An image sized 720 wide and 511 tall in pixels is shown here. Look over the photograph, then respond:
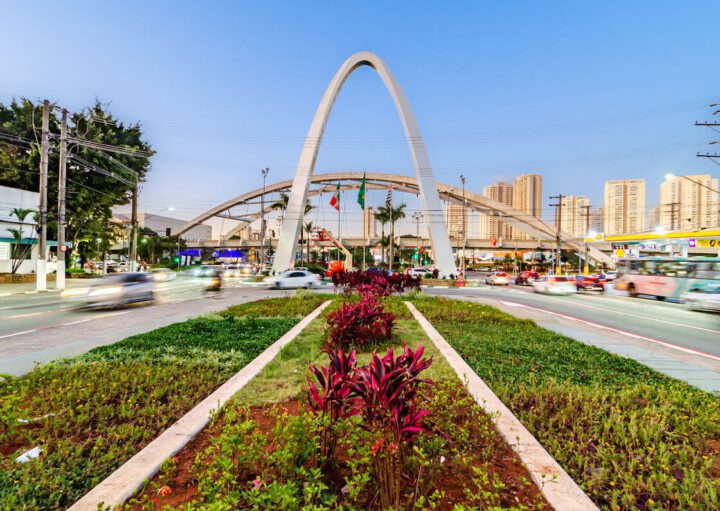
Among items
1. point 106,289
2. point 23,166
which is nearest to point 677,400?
point 106,289

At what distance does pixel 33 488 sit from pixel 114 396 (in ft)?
6.45

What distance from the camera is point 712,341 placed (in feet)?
34.4

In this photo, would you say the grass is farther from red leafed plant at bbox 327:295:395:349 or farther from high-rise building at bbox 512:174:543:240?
high-rise building at bbox 512:174:543:240

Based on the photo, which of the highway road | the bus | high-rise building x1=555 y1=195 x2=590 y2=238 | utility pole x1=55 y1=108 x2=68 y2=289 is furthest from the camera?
high-rise building x1=555 y1=195 x2=590 y2=238

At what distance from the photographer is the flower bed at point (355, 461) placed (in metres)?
2.39

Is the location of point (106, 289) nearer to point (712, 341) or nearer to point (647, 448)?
point (647, 448)

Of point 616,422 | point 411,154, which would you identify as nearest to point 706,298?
point 616,422

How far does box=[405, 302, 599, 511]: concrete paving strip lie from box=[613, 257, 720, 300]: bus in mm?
20637

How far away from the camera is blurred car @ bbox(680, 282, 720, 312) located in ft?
55.7

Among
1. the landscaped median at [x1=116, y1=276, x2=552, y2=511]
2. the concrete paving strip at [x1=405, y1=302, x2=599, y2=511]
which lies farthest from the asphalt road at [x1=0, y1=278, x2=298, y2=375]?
the concrete paving strip at [x1=405, y1=302, x2=599, y2=511]

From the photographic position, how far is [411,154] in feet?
182

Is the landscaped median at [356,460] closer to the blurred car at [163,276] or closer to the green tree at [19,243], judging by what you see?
the blurred car at [163,276]

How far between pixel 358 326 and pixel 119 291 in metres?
12.7

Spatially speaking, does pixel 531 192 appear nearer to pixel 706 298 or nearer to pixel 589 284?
pixel 589 284
